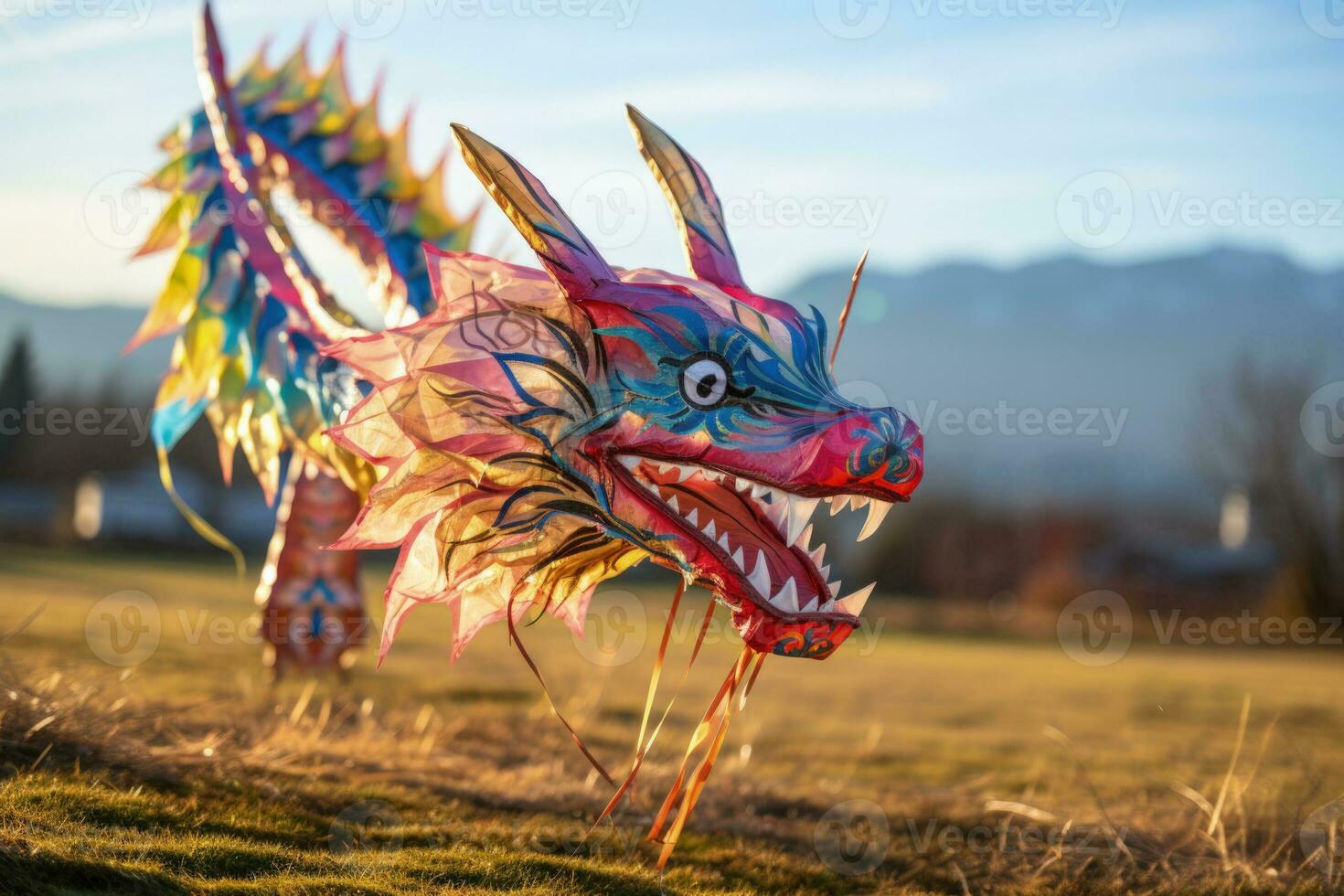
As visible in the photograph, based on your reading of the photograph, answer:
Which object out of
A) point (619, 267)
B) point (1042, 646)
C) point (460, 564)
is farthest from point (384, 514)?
point (1042, 646)

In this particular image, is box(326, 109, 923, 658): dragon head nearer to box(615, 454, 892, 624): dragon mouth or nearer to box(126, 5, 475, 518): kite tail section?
box(615, 454, 892, 624): dragon mouth

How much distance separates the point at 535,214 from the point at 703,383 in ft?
2.01

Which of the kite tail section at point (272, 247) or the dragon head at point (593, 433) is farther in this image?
the kite tail section at point (272, 247)

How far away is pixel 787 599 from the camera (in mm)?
3246

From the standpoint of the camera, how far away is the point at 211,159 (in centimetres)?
559

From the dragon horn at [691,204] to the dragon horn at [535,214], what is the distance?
1.32ft
